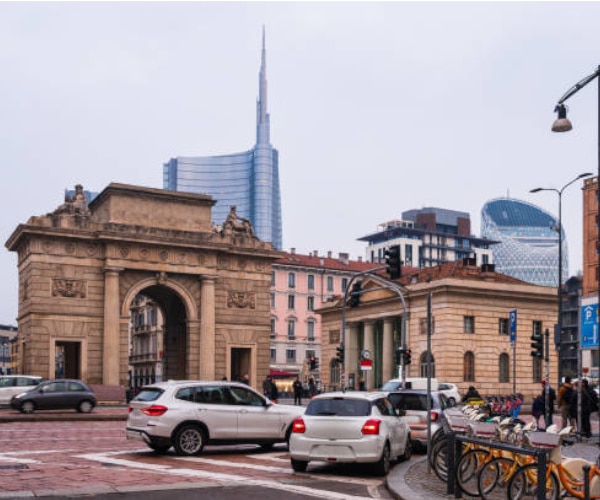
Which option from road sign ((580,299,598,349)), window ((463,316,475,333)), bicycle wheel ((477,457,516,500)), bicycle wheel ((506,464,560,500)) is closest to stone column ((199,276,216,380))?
window ((463,316,475,333))

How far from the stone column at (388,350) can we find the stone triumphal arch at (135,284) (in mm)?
16474

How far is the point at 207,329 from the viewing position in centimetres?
5334

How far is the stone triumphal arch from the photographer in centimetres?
4888

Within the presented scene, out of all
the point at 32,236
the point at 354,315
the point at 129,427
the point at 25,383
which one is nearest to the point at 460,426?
the point at 129,427

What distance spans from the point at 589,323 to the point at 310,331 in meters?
83.3

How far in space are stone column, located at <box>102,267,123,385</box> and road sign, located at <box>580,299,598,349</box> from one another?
104 ft

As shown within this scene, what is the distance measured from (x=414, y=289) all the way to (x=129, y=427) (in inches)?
1971

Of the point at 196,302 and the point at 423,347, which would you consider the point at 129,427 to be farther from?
the point at 423,347

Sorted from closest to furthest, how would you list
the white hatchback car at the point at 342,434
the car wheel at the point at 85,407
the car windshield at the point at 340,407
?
the white hatchback car at the point at 342,434 < the car windshield at the point at 340,407 < the car wheel at the point at 85,407

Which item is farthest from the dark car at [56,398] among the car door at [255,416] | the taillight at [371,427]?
the taillight at [371,427]

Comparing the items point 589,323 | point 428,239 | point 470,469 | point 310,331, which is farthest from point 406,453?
point 428,239

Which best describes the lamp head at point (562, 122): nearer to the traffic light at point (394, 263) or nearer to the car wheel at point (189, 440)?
the car wheel at point (189, 440)

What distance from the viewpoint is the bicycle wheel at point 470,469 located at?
42.0ft

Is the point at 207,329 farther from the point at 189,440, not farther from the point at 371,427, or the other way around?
the point at 371,427
